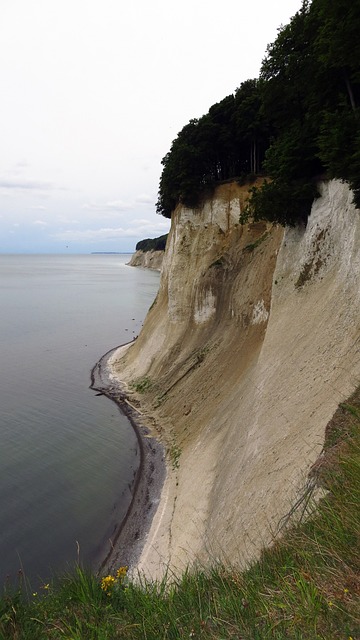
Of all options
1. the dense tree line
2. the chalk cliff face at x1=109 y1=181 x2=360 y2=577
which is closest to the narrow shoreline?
the chalk cliff face at x1=109 y1=181 x2=360 y2=577

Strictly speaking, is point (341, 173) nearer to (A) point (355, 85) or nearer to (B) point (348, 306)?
(B) point (348, 306)

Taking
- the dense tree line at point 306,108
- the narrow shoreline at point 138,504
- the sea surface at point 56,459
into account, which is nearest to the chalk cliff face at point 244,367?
the narrow shoreline at point 138,504

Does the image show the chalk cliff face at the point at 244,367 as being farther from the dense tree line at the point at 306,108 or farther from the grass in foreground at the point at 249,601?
the dense tree line at the point at 306,108

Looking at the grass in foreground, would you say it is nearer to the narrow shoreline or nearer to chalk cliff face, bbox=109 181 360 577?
chalk cliff face, bbox=109 181 360 577

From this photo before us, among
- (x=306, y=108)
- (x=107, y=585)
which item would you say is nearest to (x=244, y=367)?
(x=306, y=108)

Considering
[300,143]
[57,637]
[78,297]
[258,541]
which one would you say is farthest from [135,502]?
[78,297]

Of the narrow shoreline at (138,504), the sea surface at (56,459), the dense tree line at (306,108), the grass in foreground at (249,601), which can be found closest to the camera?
the grass in foreground at (249,601)
